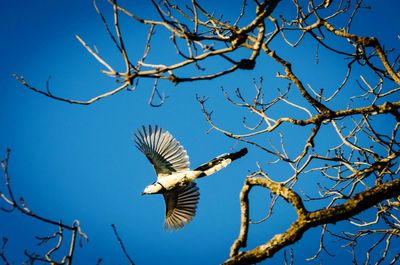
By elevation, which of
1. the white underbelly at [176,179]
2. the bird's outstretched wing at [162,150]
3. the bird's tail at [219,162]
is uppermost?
the bird's outstretched wing at [162,150]

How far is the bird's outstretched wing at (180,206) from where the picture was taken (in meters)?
8.37

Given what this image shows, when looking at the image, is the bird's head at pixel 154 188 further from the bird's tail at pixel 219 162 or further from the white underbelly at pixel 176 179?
the bird's tail at pixel 219 162

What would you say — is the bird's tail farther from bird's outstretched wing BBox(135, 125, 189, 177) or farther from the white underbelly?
bird's outstretched wing BBox(135, 125, 189, 177)

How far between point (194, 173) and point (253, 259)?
12.2 ft

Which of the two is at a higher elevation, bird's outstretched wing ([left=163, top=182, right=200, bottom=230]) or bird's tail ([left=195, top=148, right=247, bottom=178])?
bird's outstretched wing ([left=163, top=182, right=200, bottom=230])

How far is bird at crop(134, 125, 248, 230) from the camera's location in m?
7.35

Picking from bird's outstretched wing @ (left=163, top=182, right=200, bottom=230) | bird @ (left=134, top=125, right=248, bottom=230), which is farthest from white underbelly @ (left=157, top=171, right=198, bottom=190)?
bird's outstretched wing @ (left=163, top=182, right=200, bottom=230)

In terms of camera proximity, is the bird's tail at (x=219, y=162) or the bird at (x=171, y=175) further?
the bird at (x=171, y=175)

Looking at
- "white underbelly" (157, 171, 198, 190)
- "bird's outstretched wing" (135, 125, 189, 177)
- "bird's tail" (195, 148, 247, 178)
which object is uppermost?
"bird's outstretched wing" (135, 125, 189, 177)

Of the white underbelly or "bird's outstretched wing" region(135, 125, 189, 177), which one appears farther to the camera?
"bird's outstretched wing" region(135, 125, 189, 177)

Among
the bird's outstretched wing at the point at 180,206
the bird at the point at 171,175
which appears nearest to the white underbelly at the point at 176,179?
the bird at the point at 171,175

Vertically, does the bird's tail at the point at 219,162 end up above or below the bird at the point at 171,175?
below

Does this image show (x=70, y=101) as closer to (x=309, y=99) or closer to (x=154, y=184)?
(x=309, y=99)

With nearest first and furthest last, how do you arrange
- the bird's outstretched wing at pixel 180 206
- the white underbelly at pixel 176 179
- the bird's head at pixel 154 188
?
the white underbelly at pixel 176 179 → the bird's head at pixel 154 188 → the bird's outstretched wing at pixel 180 206
